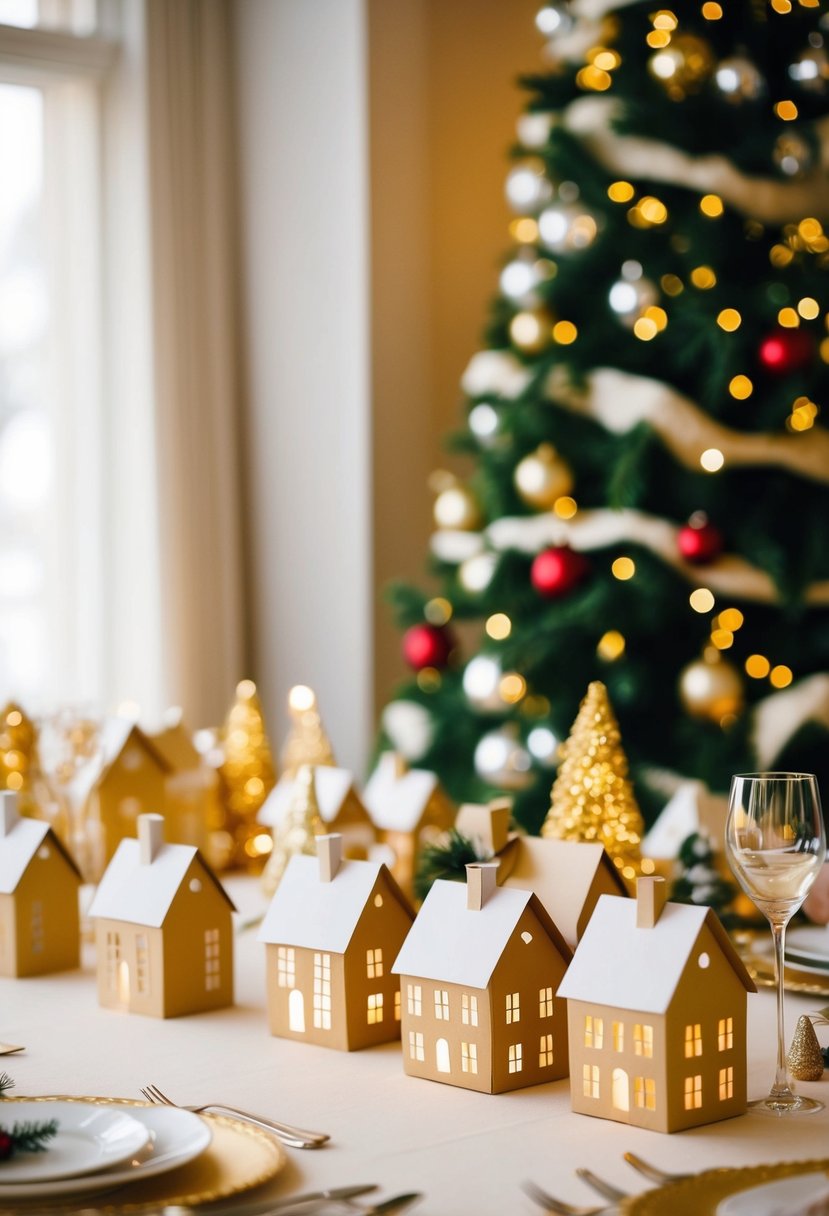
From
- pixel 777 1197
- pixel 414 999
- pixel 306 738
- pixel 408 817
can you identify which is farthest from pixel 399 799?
pixel 777 1197

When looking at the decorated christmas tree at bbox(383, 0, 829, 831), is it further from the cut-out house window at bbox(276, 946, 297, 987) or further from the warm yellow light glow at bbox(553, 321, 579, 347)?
the cut-out house window at bbox(276, 946, 297, 987)

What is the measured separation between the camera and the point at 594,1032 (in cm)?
105

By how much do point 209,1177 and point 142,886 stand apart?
1.67ft

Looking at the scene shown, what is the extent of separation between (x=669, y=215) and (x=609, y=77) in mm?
278

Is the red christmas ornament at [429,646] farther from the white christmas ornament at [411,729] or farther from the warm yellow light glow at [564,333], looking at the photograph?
the warm yellow light glow at [564,333]

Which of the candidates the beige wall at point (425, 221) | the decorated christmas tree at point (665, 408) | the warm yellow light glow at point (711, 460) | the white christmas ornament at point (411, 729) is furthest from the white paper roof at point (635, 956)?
the beige wall at point (425, 221)

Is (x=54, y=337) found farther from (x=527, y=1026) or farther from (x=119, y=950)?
(x=527, y=1026)

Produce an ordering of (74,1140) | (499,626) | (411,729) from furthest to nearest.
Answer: (411,729)
(499,626)
(74,1140)

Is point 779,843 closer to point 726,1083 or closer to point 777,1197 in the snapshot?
point 726,1083

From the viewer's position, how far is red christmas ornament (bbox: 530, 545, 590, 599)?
266 centimetres

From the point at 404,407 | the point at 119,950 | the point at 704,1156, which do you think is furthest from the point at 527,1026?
the point at 404,407

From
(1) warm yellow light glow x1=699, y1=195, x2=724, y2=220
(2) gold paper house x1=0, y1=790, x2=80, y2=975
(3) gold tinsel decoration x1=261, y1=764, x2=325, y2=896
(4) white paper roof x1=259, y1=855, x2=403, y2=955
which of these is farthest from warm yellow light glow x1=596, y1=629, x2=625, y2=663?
(4) white paper roof x1=259, y1=855, x2=403, y2=955

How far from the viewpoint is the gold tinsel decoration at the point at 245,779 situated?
6.60ft

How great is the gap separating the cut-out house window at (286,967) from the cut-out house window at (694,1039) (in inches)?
14.6
